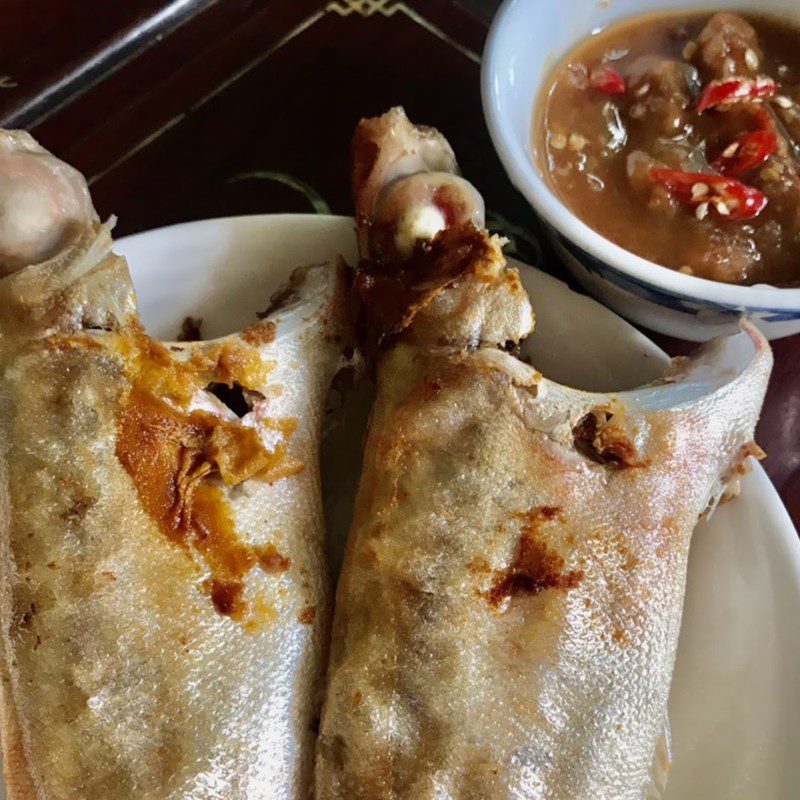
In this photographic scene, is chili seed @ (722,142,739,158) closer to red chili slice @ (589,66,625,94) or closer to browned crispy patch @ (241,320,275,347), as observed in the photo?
red chili slice @ (589,66,625,94)

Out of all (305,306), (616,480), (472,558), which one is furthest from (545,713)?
(305,306)

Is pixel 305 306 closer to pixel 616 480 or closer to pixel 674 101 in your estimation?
pixel 616 480

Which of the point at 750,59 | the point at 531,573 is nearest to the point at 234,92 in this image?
the point at 750,59

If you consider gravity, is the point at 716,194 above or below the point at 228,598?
above

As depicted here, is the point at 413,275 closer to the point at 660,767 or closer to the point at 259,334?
the point at 259,334

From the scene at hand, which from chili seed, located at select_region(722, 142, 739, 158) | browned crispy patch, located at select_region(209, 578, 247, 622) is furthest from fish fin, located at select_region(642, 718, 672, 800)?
chili seed, located at select_region(722, 142, 739, 158)

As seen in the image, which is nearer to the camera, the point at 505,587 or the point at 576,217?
the point at 505,587
